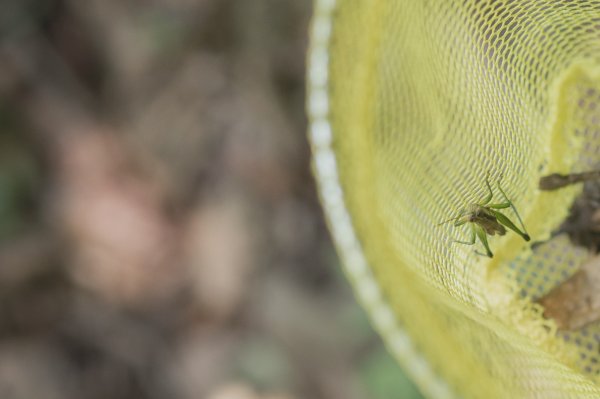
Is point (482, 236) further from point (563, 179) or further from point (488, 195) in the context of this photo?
point (563, 179)

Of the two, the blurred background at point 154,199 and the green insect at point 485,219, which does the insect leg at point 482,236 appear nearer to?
the green insect at point 485,219

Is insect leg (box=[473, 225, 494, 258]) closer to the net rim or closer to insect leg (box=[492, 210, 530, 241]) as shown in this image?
insect leg (box=[492, 210, 530, 241])

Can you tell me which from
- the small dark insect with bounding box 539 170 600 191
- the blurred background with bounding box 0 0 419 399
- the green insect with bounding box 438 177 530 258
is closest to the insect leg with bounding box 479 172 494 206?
the green insect with bounding box 438 177 530 258

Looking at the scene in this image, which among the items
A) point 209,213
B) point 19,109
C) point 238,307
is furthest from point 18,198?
point 238,307

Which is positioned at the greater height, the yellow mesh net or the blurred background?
the blurred background

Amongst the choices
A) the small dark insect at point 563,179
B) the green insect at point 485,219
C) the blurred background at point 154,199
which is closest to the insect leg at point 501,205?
the green insect at point 485,219

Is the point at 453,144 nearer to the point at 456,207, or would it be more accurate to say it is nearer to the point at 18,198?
the point at 456,207

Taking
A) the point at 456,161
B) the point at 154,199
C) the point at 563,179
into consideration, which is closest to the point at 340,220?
the point at 456,161
